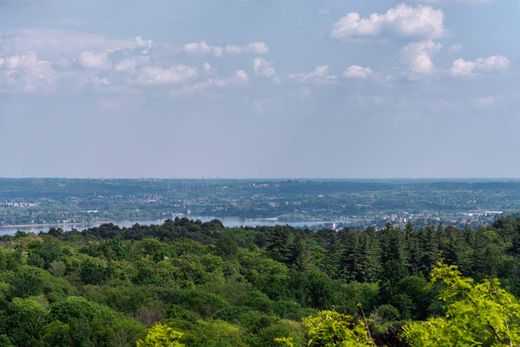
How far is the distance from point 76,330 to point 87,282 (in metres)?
20.1

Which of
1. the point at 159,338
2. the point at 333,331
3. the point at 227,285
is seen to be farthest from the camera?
the point at 227,285

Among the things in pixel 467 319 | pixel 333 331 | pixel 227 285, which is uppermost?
pixel 467 319

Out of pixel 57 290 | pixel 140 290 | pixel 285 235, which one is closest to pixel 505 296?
pixel 140 290

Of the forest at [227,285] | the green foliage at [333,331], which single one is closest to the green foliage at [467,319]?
the green foliage at [333,331]

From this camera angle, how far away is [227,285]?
54.5 m

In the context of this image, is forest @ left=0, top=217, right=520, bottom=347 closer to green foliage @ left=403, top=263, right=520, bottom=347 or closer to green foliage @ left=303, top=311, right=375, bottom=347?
green foliage @ left=403, top=263, right=520, bottom=347

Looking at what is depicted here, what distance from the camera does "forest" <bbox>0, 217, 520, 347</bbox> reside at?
1522 inches

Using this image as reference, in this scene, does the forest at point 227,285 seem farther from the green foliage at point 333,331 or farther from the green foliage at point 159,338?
the green foliage at point 159,338

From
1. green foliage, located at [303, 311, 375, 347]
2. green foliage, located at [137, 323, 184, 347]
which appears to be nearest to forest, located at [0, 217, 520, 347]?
green foliage, located at [303, 311, 375, 347]

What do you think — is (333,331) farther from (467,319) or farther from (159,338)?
(159,338)

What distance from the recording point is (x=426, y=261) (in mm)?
61688

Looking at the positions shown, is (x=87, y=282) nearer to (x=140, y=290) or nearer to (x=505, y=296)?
(x=140, y=290)

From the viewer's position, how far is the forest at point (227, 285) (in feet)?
127

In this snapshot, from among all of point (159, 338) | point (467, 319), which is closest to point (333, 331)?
point (467, 319)
